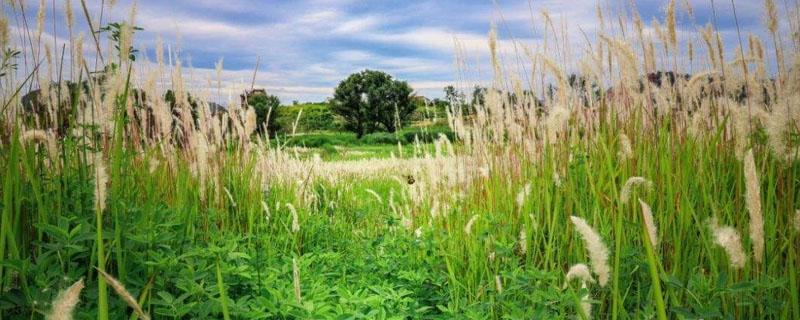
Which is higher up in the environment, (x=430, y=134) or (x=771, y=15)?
(x=771, y=15)

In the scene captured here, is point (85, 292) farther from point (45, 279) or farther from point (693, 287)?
point (693, 287)

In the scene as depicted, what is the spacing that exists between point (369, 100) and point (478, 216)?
182ft

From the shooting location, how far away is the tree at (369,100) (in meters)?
58.1

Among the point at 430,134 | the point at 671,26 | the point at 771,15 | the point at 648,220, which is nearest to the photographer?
the point at 648,220

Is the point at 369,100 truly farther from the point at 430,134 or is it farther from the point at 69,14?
the point at 69,14

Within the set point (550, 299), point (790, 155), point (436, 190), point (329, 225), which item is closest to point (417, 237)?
point (436, 190)

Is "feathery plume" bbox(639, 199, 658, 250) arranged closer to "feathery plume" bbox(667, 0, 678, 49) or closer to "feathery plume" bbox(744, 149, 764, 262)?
"feathery plume" bbox(744, 149, 764, 262)

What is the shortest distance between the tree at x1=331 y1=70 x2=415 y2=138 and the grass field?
53.4m

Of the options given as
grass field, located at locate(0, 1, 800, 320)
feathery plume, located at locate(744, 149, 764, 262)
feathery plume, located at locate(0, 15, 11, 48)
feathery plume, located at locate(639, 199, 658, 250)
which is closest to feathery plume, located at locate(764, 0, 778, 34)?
grass field, located at locate(0, 1, 800, 320)

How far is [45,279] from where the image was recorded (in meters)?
1.71

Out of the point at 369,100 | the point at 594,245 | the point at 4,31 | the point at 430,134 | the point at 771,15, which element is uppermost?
the point at 369,100

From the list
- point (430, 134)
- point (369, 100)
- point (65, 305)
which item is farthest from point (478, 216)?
point (369, 100)

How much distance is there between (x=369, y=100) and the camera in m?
58.2

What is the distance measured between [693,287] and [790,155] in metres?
0.98
